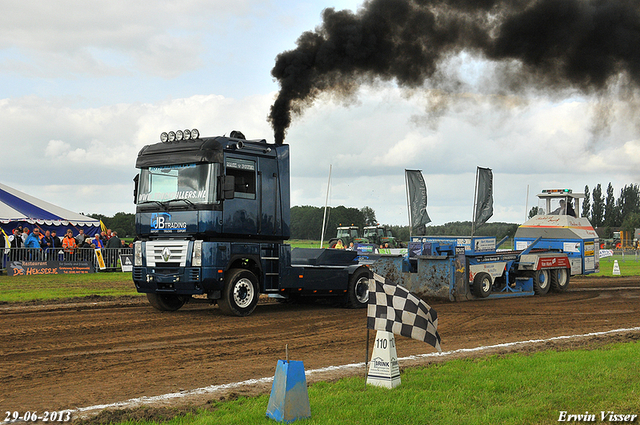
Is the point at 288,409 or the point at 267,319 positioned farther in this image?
the point at 267,319

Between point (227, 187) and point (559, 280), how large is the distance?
12937 mm

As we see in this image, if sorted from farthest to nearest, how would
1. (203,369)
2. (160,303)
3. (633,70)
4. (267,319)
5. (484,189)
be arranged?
1. (484,189)
2. (633,70)
3. (160,303)
4. (267,319)
5. (203,369)

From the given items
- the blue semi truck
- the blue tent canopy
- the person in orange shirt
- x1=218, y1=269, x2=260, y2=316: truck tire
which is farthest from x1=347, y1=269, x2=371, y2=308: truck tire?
the blue tent canopy

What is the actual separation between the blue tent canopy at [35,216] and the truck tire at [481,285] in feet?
65.4

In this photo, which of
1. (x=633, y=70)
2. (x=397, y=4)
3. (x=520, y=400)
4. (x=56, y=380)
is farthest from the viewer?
(x=397, y=4)

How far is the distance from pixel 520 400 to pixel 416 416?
1.29 metres

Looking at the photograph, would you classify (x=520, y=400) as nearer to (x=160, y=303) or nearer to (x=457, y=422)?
(x=457, y=422)

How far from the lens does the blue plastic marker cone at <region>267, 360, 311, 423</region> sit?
5.27m

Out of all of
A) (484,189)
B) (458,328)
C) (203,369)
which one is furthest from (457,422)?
(484,189)

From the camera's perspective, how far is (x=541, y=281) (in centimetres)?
1955

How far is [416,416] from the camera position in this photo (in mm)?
5504

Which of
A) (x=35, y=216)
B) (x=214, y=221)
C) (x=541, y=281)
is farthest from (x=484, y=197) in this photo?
(x=35, y=216)

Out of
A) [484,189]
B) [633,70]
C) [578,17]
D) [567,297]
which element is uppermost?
[578,17]

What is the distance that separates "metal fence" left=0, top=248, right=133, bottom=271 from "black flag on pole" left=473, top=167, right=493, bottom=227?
578 inches
